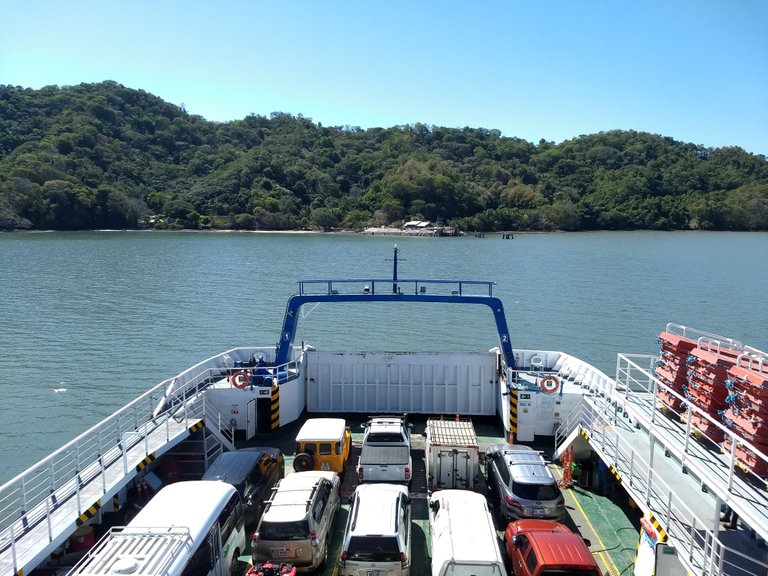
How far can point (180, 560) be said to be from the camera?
6496mm

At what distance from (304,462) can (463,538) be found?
15.1 ft

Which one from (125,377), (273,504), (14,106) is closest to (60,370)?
(125,377)

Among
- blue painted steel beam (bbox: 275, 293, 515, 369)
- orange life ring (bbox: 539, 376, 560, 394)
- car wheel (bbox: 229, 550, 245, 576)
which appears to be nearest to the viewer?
car wheel (bbox: 229, 550, 245, 576)

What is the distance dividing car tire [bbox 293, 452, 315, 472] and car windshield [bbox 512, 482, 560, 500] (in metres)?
4.19

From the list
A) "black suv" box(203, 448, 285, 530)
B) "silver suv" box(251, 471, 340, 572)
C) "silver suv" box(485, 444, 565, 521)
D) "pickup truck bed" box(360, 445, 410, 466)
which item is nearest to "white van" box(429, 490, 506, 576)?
"silver suv" box(485, 444, 565, 521)

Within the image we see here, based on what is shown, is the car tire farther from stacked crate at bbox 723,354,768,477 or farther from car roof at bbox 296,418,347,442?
stacked crate at bbox 723,354,768,477

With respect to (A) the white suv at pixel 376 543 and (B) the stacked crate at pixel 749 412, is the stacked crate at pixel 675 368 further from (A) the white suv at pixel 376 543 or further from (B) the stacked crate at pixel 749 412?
(A) the white suv at pixel 376 543

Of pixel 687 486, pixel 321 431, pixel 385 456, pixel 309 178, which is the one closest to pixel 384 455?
pixel 385 456

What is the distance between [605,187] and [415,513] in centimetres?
14848

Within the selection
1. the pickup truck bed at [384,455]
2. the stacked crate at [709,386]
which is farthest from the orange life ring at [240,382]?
the stacked crate at [709,386]

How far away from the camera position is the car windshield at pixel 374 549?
764 centimetres

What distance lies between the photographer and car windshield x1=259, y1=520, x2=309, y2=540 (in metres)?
8.16

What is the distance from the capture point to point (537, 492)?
31.6ft

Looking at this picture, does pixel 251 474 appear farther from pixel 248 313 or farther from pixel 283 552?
pixel 248 313
